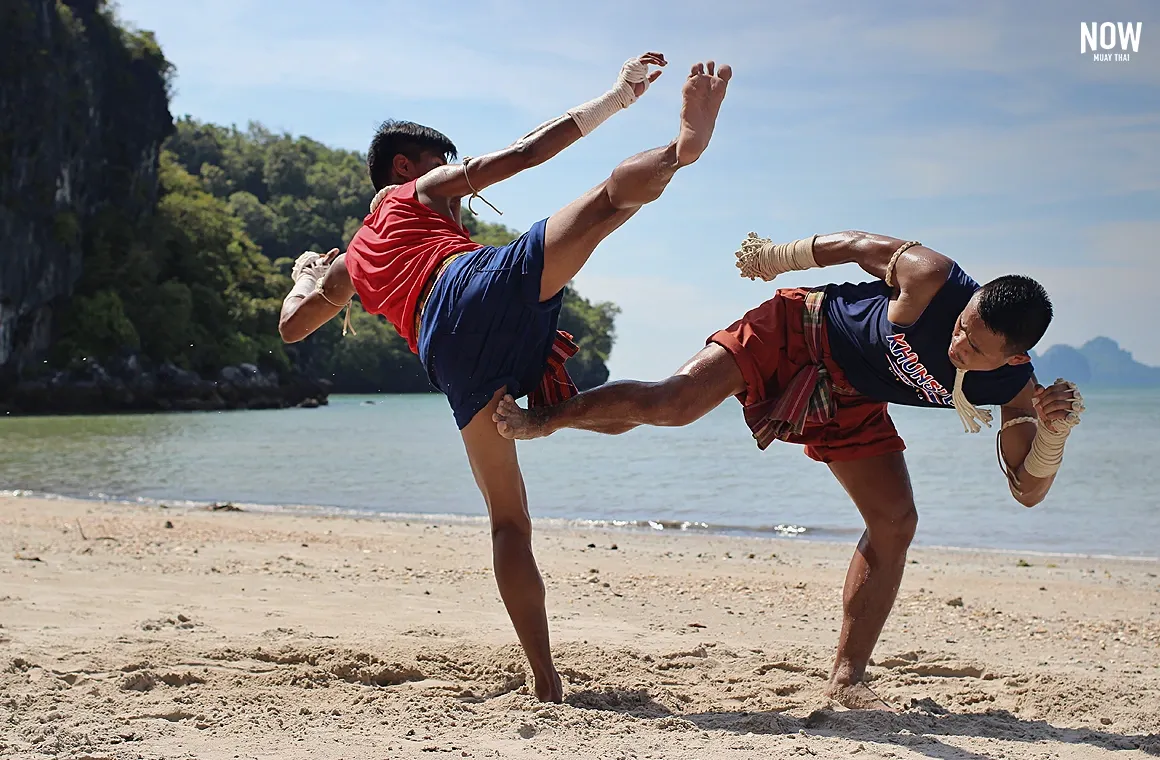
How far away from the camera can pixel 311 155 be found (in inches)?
4144

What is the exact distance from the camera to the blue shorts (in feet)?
10.8

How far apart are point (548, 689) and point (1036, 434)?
5.68 ft

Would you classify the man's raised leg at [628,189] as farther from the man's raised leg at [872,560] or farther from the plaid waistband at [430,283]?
the man's raised leg at [872,560]

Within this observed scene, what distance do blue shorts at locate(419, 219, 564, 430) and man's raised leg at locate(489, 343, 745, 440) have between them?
115 mm

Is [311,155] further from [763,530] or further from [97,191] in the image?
[763,530]

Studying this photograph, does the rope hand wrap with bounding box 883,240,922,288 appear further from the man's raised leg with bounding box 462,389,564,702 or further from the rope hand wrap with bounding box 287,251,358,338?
the rope hand wrap with bounding box 287,251,358,338

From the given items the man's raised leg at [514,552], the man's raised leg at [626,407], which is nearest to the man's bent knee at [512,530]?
the man's raised leg at [514,552]

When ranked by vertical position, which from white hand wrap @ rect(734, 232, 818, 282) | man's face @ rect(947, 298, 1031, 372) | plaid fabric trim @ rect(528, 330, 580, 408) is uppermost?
A: white hand wrap @ rect(734, 232, 818, 282)

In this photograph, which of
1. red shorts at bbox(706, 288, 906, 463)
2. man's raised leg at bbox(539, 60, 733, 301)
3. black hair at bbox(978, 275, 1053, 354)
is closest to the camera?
black hair at bbox(978, 275, 1053, 354)

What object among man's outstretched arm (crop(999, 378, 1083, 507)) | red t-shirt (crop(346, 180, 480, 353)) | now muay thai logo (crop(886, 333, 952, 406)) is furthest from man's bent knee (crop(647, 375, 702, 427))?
man's outstretched arm (crop(999, 378, 1083, 507))

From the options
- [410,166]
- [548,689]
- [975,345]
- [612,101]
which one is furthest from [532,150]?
[548,689]

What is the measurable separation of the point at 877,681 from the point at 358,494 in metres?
10.5

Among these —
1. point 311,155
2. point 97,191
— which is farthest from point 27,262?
point 311,155

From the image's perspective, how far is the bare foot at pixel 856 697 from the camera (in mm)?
3615
